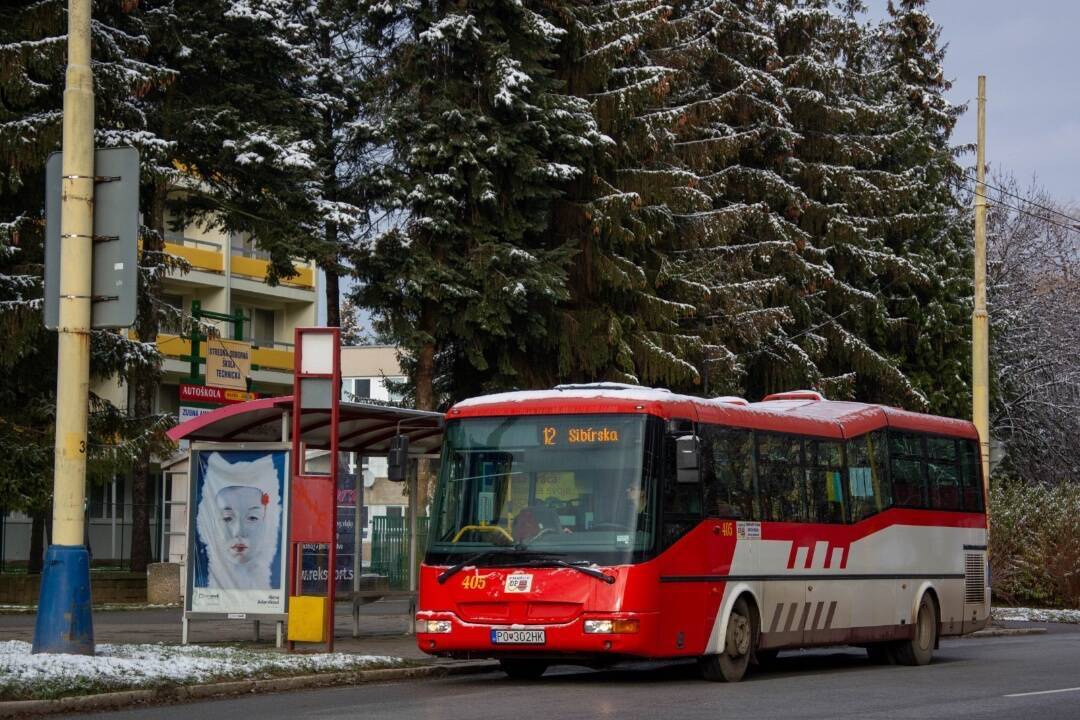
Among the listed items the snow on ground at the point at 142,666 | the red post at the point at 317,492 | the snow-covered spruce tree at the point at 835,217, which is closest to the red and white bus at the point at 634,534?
the snow on ground at the point at 142,666

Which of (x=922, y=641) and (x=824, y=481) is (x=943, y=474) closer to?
(x=922, y=641)

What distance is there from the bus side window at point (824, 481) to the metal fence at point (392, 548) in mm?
6338

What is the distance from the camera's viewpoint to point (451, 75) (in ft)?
104

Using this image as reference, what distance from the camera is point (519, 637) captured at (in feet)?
53.6

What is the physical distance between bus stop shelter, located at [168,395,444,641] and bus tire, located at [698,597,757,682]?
4.08 metres

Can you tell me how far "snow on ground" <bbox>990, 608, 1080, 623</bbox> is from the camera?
3275cm

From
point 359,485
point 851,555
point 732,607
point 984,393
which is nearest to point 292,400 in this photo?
point 359,485

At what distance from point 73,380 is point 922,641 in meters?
11.3

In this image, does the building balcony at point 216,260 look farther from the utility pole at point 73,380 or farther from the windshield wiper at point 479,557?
the utility pole at point 73,380

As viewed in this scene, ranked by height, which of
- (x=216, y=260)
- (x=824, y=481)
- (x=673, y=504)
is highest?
(x=216, y=260)

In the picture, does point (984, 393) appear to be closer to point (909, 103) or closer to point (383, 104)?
point (383, 104)

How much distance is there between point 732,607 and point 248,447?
6.04 metres

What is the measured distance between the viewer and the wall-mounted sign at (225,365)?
109 feet

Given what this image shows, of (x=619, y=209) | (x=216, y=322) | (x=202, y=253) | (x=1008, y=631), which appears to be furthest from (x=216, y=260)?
(x=1008, y=631)
